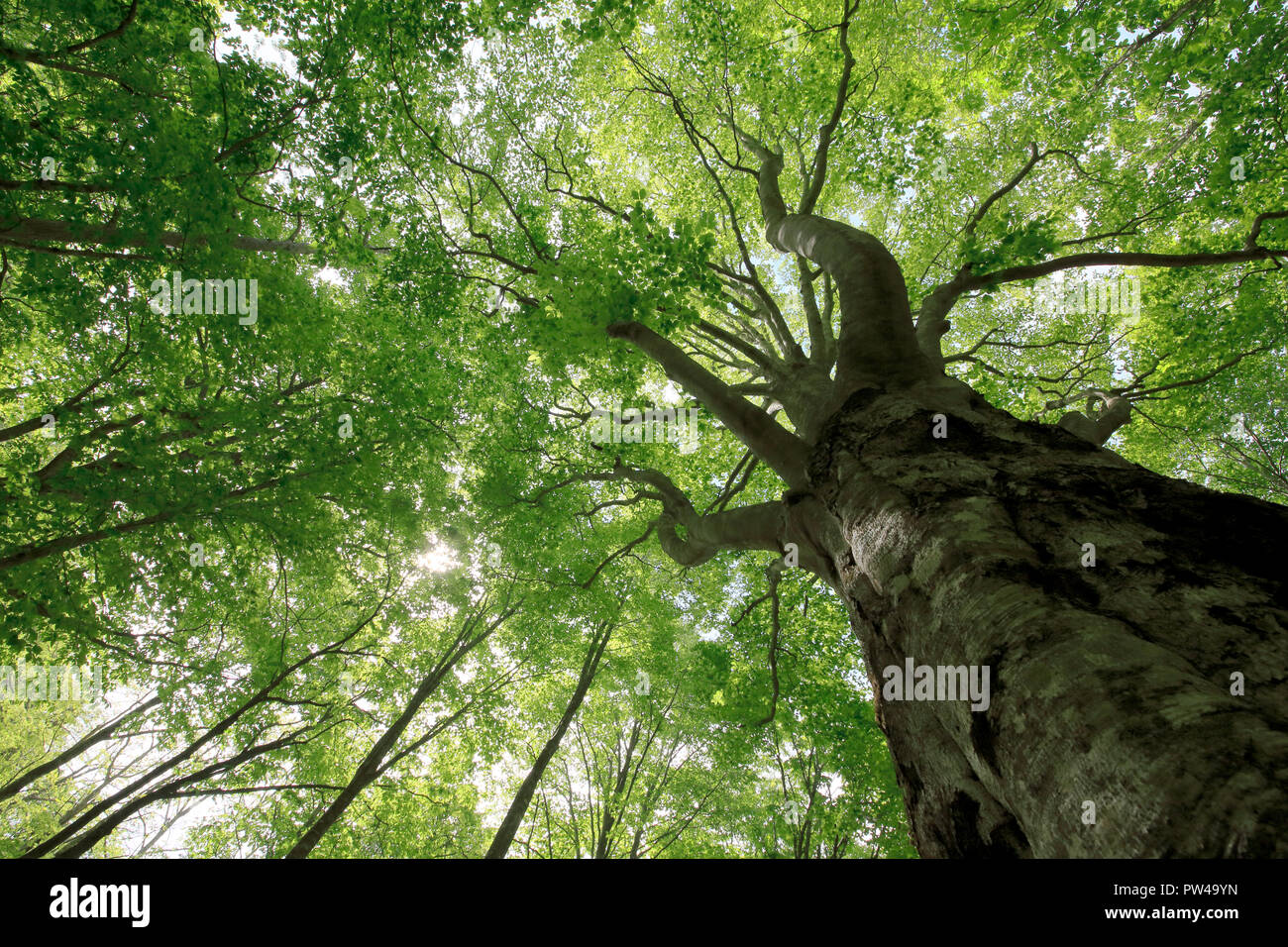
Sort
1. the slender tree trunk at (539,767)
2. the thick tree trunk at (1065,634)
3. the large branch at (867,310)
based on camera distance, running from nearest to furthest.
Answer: the thick tree trunk at (1065,634) → the large branch at (867,310) → the slender tree trunk at (539,767)

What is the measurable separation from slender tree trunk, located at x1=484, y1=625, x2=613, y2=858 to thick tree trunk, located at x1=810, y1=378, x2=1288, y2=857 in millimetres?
8479

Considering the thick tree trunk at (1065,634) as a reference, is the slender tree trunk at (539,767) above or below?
below

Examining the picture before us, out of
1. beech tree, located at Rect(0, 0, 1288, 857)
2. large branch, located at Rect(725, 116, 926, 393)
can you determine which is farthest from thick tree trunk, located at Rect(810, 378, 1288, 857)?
large branch, located at Rect(725, 116, 926, 393)

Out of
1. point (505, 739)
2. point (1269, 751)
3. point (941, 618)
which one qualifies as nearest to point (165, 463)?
point (941, 618)

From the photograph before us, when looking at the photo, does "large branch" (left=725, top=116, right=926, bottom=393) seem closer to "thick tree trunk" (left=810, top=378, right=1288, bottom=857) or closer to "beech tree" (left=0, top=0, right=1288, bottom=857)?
"beech tree" (left=0, top=0, right=1288, bottom=857)

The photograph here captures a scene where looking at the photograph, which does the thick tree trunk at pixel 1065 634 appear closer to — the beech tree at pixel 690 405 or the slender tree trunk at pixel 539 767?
the beech tree at pixel 690 405

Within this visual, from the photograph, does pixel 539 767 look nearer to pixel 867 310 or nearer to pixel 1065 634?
pixel 867 310

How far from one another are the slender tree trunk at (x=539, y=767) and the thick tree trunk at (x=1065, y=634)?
8.48 m

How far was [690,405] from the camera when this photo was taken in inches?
284

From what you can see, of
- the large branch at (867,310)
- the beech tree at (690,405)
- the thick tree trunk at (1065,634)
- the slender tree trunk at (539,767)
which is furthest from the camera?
the slender tree trunk at (539,767)

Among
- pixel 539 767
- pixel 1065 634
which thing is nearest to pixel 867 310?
pixel 1065 634

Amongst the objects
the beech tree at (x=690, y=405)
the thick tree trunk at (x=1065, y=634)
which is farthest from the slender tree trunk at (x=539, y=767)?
the thick tree trunk at (x=1065, y=634)

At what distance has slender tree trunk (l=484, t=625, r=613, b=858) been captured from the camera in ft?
28.8

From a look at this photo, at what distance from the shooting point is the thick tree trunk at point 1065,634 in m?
1.16
